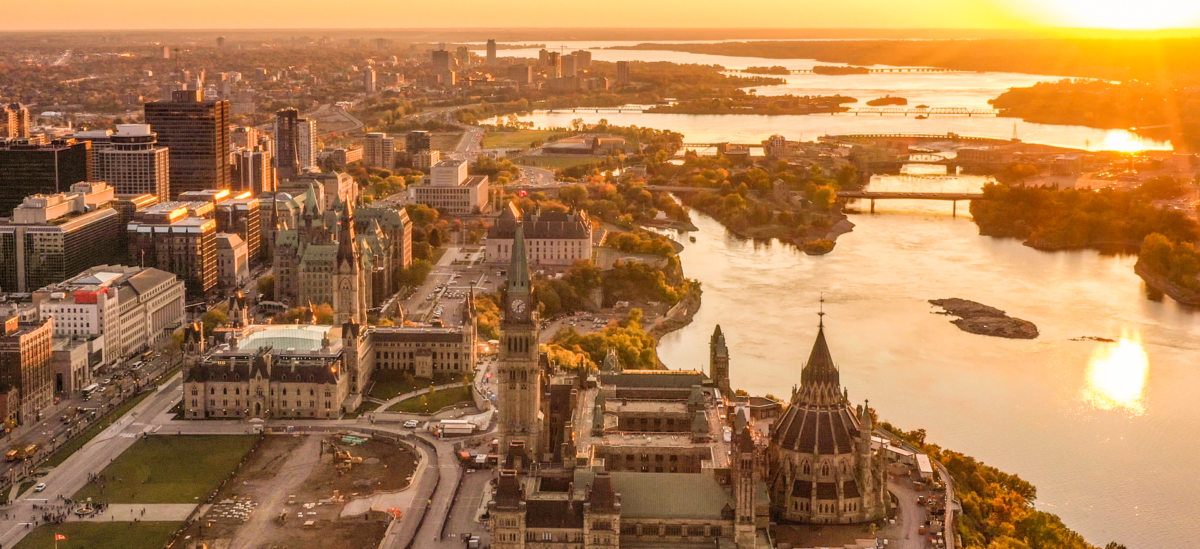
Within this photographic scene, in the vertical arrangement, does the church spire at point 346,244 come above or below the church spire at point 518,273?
below

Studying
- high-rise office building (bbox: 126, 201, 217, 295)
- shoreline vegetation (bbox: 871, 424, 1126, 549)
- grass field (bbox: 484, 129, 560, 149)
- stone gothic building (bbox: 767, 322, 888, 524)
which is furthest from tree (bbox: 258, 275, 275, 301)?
grass field (bbox: 484, 129, 560, 149)

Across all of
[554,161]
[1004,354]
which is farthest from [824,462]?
[554,161]

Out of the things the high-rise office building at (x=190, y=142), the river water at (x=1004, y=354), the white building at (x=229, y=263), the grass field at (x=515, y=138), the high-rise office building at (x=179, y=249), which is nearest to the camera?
the river water at (x=1004, y=354)

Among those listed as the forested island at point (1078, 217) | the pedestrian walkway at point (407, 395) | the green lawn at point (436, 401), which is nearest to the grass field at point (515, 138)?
the forested island at point (1078, 217)

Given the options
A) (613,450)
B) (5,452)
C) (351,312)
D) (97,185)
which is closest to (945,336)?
(351,312)

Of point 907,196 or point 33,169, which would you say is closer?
point 33,169

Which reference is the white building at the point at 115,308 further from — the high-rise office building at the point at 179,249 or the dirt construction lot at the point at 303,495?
the dirt construction lot at the point at 303,495

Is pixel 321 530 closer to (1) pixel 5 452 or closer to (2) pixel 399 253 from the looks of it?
(1) pixel 5 452

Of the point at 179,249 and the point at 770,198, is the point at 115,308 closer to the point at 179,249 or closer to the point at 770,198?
the point at 179,249
